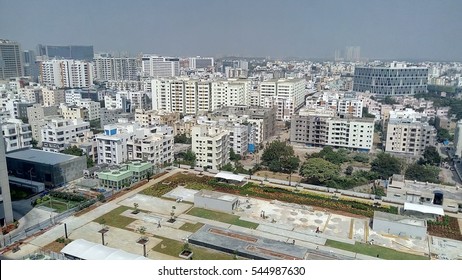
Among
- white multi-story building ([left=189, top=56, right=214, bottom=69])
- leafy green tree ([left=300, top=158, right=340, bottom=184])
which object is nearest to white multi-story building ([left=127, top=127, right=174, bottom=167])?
leafy green tree ([left=300, top=158, right=340, bottom=184])

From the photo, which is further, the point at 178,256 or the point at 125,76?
the point at 125,76

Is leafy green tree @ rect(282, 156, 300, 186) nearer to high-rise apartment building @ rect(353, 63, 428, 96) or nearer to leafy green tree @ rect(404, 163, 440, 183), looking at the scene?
leafy green tree @ rect(404, 163, 440, 183)

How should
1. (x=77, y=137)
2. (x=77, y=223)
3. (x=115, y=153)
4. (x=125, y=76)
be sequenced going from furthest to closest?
1. (x=125, y=76)
2. (x=77, y=137)
3. (x=115, y=153)
4. (x=77, y=223)

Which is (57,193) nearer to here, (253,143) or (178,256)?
(178,256)

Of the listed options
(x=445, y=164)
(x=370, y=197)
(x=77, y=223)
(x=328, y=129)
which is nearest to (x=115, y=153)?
(x=77, y=223)

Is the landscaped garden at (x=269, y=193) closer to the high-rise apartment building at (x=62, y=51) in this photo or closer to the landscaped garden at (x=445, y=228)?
the landscaped garden at (x=445, y=228)
